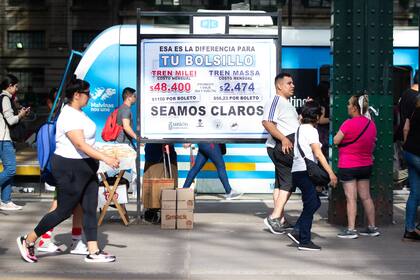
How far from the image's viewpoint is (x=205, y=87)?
9719 millimetres

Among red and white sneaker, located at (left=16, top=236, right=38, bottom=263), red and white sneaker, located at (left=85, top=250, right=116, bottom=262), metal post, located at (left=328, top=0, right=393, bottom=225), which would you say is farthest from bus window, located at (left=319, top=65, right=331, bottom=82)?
red and white sneaker, located at (left=16, top=236, right=38, bottom=263)

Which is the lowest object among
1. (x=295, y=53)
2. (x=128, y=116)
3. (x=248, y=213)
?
(x=248, y=213)

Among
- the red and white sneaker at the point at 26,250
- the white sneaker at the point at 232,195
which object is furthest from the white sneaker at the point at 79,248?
the white sneaker at the point at 232,195

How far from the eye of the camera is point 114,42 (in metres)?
12.7

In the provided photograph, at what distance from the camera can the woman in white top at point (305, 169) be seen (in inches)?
319

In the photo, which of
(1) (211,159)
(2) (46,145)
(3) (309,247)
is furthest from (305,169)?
(1) (211,159)

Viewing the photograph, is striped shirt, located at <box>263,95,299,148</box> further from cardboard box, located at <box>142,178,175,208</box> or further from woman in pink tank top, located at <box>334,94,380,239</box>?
cardboard box, located at <box>142,178,175,208</box>

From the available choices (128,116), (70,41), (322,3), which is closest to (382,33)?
(128,116)

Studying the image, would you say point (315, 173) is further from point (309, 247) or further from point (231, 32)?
point (231, 32)

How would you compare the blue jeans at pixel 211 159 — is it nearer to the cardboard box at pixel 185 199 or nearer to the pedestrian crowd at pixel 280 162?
the pedestrian crowd at pixel 280 162

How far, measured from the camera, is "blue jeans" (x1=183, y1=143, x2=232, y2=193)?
11633mm

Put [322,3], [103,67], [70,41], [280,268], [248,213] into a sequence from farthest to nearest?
[70,41] → [322,3] → [103,67] → [248,213] → [280,268]

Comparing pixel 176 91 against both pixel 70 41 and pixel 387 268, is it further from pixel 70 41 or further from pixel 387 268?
pixel 70 41

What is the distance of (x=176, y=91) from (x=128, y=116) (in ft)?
5.84
